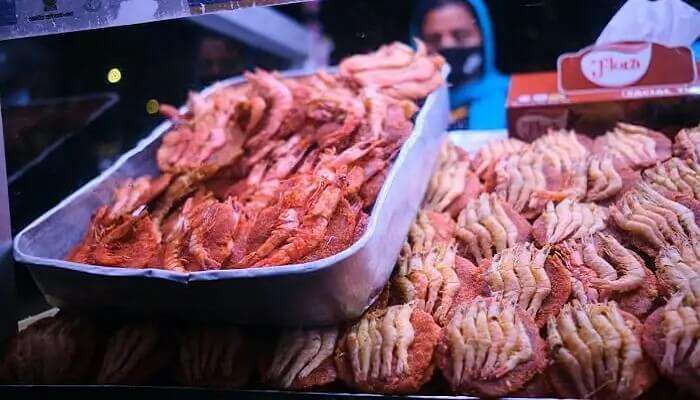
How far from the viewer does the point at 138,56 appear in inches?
99.7

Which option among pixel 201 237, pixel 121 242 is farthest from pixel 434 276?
pixel 121 242

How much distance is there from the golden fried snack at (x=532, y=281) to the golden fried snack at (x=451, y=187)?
0.57 metres

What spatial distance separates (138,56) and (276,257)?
117 cm

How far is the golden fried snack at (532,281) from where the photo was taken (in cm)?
189

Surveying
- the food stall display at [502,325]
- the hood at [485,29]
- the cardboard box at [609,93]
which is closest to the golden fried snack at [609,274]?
the food stall display at [502,325]

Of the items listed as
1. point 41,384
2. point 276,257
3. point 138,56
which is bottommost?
point 41,384

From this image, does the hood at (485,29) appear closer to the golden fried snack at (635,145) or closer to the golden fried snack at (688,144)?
the golden fried snack at (635,145)

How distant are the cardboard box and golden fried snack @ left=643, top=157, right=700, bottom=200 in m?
0.26

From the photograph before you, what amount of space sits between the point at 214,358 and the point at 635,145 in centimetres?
186

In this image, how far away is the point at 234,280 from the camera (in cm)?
178

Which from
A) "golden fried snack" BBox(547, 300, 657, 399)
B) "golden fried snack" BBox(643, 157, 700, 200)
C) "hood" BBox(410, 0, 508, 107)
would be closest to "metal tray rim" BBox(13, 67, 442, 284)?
"hood" BBox(410, 0, 508, 107)

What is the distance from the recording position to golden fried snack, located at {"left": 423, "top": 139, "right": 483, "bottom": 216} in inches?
103

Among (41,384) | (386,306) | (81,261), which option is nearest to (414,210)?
(386,306)

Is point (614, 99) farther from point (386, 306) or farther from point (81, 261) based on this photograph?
point (81, 261)
